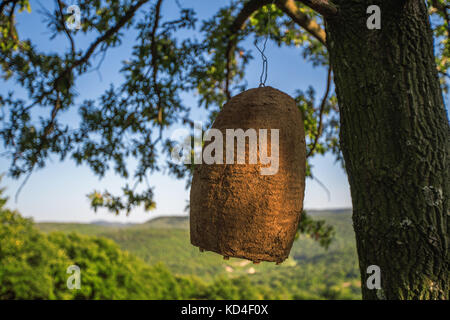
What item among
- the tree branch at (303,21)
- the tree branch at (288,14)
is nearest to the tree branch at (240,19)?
the tree branch at (288,14)

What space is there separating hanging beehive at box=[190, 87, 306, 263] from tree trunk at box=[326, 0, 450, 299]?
1.47 ft

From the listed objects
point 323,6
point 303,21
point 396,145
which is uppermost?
point 303,21

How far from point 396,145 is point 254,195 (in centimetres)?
93

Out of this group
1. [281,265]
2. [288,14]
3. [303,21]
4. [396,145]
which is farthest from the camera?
[281,265]

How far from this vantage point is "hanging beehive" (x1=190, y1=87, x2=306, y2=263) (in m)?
1.67

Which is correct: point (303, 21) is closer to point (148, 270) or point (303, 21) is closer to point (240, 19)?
point (240, 19)

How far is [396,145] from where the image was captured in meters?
1.91

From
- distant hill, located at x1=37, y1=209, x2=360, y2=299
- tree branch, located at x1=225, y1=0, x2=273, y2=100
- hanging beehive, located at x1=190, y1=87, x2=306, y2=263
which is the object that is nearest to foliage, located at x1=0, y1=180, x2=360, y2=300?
distant hill, located at x1=37, y1=209, x2=360, y2=299

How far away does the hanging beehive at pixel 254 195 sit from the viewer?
5.49 ft

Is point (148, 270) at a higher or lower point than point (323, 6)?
lower

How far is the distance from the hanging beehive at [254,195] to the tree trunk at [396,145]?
45 cm

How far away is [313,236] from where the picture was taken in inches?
165
